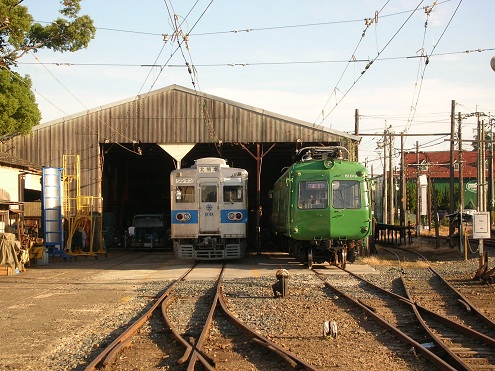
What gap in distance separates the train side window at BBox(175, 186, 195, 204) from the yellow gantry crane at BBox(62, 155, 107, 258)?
215 inches

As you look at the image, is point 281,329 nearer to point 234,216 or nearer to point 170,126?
point 234,216

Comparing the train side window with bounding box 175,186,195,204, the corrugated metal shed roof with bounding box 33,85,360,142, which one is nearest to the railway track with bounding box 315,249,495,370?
the train side window with bounding box 175,186,195,204

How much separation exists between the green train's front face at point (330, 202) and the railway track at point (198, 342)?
7.10 metres

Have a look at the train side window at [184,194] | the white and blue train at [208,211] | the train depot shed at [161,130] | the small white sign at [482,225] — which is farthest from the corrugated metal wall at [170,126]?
the small white sign at [482,225]

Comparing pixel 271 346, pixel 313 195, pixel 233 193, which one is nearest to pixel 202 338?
pixel 271 346

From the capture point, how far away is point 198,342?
8.00m

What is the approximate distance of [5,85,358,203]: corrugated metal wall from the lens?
90.9 ft

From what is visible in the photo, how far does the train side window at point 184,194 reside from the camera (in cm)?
2130

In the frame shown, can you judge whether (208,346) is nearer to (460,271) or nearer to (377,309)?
(377,309)

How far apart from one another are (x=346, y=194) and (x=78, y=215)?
39.6 ft

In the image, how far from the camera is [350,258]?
2048cm

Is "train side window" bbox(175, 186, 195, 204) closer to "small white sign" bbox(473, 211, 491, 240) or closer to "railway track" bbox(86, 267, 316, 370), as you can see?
"small white sign" bbox(473, 211, 491, 240)

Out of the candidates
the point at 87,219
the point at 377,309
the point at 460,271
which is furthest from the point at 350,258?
the point at 87,219

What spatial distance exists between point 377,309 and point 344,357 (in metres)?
3.76
